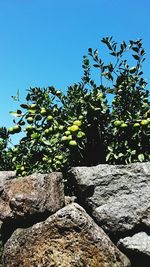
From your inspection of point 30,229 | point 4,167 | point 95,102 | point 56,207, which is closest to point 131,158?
point 95,102

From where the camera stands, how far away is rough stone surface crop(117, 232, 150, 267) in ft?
14.7

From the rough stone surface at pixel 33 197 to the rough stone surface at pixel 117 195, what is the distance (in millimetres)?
293

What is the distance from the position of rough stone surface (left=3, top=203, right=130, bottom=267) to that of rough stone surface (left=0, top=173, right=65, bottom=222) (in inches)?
9.7

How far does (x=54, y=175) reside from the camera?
515 centimetres

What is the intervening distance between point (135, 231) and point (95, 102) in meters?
1.90

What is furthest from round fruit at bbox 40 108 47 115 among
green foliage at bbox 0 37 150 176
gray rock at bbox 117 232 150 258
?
gray rock at bbox 117 232 150 258

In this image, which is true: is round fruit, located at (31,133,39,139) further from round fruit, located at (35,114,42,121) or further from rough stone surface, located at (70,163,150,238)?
rough stone surface, located at (70,163,150,238)

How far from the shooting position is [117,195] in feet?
16.1

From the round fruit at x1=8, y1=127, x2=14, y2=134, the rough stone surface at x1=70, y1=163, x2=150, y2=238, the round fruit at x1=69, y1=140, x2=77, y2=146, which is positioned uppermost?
the round fruit at x1=8, y1=127, x2=14, y2=134

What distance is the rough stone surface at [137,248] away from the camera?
4.48m

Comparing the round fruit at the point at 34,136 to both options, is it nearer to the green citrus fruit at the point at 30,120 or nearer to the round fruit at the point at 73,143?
the green citrus fruit at the point at 30,120

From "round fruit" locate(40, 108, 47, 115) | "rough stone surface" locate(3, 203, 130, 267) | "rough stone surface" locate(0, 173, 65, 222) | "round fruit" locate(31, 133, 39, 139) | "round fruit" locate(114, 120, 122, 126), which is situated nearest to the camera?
"rough stone surface" locate(3, 203, 130, 267)

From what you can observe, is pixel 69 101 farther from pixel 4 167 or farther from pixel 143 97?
pixel 4 167

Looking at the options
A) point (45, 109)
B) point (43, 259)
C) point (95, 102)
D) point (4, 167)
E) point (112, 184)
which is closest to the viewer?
point (43, 259)
